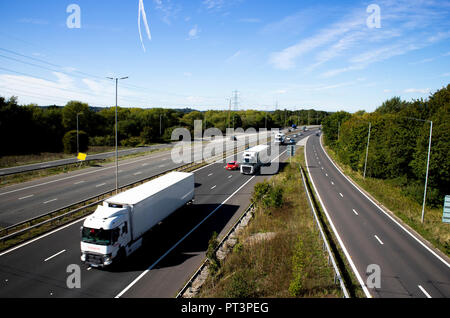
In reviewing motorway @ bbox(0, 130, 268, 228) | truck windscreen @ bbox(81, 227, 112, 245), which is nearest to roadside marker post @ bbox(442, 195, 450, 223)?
truck windscreen @ bbox(81, 227, 112, 245)

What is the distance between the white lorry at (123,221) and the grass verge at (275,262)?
5395mm

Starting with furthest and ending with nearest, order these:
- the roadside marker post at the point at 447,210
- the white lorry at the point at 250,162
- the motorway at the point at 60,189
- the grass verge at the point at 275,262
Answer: the white lorry at the point at 250,162
the motorway at the point at 60,189
the roadside marker post at the point at 447,210
the grass verge at the point at 275,262

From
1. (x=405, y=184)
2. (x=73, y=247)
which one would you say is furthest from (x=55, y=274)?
(x=405, y=184)

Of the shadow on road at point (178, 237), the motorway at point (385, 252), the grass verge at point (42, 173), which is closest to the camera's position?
the motorway at point (385, 252)

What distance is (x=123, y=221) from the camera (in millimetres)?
14953

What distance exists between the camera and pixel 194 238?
1919 cm

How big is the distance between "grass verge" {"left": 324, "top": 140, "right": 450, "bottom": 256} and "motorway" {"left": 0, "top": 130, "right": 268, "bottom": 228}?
30404 millimetres

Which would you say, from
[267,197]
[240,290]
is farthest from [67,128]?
[240,290]

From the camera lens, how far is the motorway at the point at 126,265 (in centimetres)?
1278

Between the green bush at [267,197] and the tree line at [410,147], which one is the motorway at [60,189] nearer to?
the green bush at [267,197]

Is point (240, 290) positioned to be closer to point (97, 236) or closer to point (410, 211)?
point (97, 236)

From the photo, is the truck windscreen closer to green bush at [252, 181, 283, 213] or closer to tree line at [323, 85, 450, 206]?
green bush at [252, 181, 283, 213]

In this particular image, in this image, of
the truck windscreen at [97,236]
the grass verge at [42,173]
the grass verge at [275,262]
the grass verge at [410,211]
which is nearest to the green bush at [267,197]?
the grass verge at [275,262]
